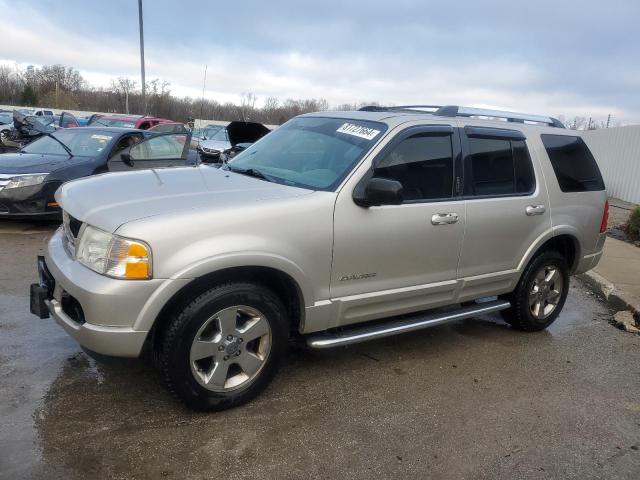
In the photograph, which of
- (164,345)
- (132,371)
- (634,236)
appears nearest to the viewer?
(164,345)

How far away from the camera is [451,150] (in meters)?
4.20

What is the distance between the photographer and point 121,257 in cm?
288

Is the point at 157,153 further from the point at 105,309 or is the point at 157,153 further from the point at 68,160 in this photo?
the point at 105,309

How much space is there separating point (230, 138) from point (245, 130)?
27.6 inches

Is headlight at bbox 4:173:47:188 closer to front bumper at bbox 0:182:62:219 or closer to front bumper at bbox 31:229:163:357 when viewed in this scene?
front bumper at bbox 0:182:62:219

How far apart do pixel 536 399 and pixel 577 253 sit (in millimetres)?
1924

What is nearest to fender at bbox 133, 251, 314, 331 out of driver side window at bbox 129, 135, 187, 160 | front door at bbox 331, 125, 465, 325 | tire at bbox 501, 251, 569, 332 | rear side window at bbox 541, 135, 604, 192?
front door at bbox 331, 125, 465, 325

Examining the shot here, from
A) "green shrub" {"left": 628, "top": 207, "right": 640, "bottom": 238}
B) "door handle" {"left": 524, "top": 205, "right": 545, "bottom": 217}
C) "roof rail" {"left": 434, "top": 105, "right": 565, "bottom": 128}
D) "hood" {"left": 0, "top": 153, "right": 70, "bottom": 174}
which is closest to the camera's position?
"roof rail" {"left": 434, "top": 105, "right": 565, "bottom": 128}

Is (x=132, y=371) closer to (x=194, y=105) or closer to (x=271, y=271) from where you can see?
(x=271, y=271)

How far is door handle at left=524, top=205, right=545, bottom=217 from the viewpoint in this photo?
15.1ft

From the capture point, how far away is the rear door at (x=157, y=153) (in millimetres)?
8297

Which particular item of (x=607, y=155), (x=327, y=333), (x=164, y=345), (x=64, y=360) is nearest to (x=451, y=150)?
(x=327, y=333)

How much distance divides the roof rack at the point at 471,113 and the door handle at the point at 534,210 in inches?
32.6

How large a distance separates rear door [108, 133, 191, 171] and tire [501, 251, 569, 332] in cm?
544
